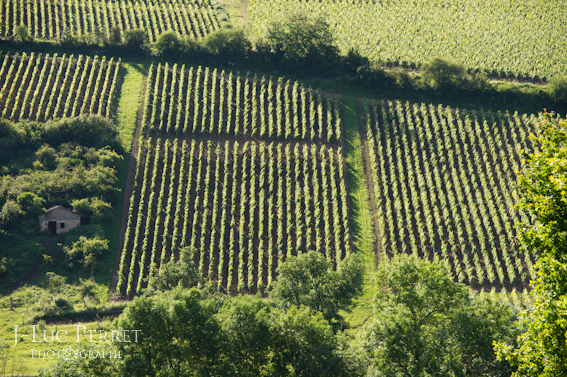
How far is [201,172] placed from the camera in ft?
177

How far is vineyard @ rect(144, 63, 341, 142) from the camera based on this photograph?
194 feet

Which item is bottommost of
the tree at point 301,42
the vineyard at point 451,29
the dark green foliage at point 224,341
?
the dark green foliage at point 224,341

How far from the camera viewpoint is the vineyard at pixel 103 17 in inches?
2916

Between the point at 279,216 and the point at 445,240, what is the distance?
1706 centimetres

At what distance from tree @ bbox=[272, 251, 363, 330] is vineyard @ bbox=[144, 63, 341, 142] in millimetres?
27105

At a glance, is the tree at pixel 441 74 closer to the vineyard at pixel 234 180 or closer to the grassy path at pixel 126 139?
the vineyard at pixel 234 180

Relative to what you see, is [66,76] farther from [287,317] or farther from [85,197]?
→ [287,317]

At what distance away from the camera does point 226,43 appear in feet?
226

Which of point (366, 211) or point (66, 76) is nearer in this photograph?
point (366, 211)

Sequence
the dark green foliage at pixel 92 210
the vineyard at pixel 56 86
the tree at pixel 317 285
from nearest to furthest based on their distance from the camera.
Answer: the tree at pixel 317 285 → the dark green foliage at pixel 92 210 → the vineyard at pixel 56 86

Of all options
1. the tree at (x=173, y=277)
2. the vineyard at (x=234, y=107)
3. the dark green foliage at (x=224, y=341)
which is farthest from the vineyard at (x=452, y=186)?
the dark green foliage at (x=224, y=341)

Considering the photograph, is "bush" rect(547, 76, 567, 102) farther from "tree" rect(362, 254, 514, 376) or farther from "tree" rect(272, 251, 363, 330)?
"tree" rect(362, 254, 514, 376)

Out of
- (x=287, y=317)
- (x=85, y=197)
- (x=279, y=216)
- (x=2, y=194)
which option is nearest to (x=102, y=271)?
(x=85, y=197)

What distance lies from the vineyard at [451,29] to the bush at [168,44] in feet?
46.7
